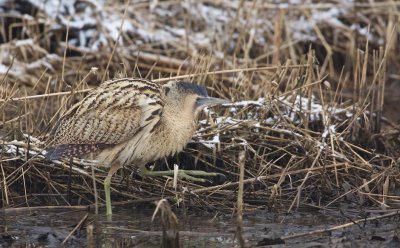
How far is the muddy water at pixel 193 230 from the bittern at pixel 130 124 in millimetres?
241

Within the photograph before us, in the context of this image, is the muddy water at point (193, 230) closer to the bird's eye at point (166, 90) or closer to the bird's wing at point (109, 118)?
the bird's wing at point (109, 118)

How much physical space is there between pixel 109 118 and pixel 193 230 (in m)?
0.77

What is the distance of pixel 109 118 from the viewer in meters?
4.86

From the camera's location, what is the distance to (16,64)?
750 cm

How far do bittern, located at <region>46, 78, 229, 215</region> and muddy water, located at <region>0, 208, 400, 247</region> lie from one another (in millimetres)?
241

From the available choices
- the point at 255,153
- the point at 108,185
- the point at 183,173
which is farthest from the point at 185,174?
the point at 255,153

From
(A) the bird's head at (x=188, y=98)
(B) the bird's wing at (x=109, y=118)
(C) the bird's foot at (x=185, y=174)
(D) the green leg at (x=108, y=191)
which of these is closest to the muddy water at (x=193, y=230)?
(D) the green leg at (x=108, y=191)

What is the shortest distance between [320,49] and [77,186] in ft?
13.8

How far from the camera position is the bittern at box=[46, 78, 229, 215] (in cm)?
482

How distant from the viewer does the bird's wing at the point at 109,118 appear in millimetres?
4816

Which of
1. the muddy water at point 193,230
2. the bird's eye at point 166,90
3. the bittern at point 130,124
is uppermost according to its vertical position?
the bird's eye at point 166,90

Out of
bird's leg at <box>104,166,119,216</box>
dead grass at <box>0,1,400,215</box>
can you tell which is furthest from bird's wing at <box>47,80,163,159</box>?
dead grass at <box>0,1,400,215</box>

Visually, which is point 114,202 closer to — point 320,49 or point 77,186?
point 77,186

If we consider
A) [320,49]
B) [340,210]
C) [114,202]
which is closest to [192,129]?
[114,202]
